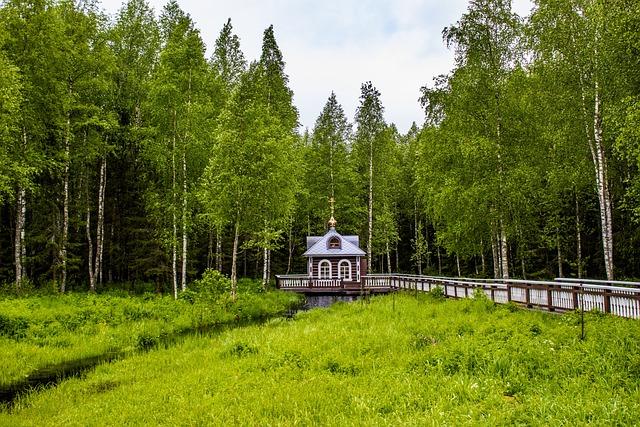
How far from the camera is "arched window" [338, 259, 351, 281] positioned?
122 ft

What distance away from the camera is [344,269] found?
3716cm

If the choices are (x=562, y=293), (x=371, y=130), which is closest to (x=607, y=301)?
(x=562, y=293)

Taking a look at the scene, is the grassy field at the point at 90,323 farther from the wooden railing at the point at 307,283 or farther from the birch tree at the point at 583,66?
the birch tree at the point at 583,66

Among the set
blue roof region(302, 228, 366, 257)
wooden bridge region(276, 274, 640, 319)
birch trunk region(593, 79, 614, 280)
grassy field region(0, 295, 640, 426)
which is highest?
birch trunk region(593, 79, 614, 280)

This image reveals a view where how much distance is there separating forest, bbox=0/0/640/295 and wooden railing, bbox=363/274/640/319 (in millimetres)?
2328

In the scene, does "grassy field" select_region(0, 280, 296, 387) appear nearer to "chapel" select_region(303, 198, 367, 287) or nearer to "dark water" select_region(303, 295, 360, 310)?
"dark water" select_region(303, 295, 360, 310)

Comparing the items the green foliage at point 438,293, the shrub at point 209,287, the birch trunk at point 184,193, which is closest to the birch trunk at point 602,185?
the green foliage at point 438,293

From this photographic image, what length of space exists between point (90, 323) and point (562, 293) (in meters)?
17.8

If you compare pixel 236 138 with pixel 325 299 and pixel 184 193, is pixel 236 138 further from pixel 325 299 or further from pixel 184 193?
pixel 325 299

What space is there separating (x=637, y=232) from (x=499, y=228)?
8.81 m

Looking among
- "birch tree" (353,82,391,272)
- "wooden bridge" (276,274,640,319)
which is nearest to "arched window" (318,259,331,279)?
"wooden bridge" (276,274,640,319)

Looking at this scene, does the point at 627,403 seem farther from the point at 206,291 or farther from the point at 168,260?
the point at 168,260

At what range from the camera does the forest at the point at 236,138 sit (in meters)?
19.8

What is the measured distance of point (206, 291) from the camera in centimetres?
2178
